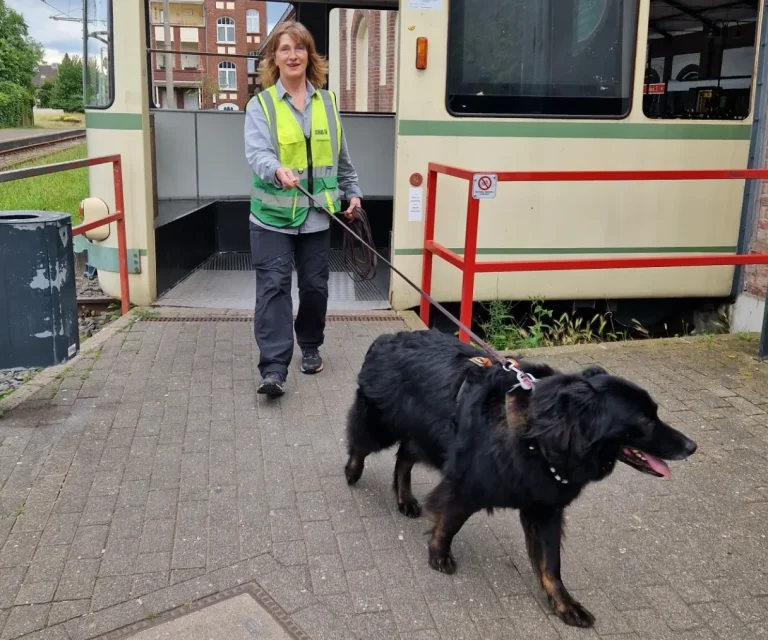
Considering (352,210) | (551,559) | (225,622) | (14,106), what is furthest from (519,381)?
(14,106)

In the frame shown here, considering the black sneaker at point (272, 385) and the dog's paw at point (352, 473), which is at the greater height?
the black sneaker at point (272, 385)

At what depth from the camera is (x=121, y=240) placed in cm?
600

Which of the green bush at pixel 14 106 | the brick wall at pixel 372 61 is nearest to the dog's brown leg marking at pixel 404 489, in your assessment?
the brick wall at pixel 372 61

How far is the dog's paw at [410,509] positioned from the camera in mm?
3363

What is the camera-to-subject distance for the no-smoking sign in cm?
499

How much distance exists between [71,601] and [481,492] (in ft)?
4.86

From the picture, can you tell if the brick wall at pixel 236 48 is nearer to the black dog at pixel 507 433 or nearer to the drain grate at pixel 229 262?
the drain grate at pixel 229 262

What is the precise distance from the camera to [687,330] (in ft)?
22.9

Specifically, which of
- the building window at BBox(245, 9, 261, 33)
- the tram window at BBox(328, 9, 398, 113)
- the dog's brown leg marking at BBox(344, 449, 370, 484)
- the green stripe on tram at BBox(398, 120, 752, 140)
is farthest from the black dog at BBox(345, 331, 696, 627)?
the building window at BBox(245, 9, 261, 33)

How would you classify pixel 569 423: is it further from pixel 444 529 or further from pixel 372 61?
pixel 372 61

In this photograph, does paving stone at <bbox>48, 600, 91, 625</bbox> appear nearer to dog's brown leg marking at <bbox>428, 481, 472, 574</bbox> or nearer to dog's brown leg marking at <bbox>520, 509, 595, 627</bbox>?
A: dog's brown leg marking at <bbox>428, 481, 472, 574</bbox>

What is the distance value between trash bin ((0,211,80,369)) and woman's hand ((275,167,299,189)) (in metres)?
1.20

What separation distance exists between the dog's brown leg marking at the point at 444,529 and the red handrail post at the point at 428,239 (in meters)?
2.89

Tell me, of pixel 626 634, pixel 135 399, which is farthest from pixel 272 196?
pixel 626 634
